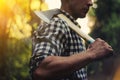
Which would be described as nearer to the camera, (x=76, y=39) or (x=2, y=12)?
(x=76, y=39)

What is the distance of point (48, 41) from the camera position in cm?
327

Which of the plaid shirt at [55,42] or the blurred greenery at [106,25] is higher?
the blurred greenery at [106,25]

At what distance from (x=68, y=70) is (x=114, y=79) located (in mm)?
32043

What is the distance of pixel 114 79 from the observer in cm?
3494

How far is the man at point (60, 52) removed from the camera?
10.4ft

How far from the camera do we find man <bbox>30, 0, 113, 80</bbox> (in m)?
3.16

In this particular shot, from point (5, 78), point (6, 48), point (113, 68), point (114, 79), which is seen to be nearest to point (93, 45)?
point (5, 78)

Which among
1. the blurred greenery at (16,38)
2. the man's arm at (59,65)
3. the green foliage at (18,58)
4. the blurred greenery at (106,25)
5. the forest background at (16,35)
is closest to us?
the man's arm at (59,65)

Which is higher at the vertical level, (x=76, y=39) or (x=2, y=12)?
(x=2, y=12)

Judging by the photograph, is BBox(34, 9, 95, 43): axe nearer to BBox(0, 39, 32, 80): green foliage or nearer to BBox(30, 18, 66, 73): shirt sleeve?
BBox(30, 18, 66, 73): shirt sleeve

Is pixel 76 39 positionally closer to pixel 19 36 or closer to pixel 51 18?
pixel 51 18

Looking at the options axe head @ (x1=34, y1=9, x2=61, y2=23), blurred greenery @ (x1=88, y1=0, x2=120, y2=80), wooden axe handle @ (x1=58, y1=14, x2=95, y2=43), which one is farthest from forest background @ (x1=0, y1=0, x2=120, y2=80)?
wooden axe handle @ (x1=58, y1=14, x2=95, y2=43)

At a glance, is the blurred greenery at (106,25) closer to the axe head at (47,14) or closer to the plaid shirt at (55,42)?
the axe head at (47,14)

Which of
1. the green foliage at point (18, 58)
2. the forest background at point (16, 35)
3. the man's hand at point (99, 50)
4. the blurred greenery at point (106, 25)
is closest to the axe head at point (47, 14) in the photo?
the man's hand at point (99, 50)
